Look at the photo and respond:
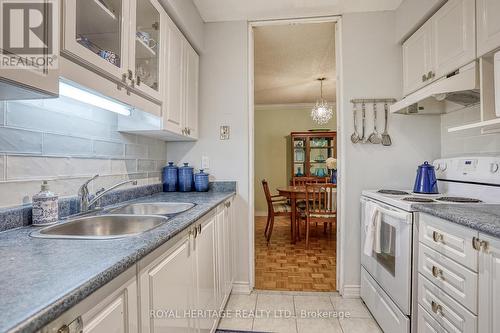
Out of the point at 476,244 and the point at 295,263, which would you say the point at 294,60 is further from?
the point at 476,244

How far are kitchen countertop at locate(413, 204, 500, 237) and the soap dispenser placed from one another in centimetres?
166

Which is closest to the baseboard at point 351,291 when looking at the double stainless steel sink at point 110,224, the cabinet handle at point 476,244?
Result: the cabinet handle at point 476,244

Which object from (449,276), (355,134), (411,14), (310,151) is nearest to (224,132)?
(355,134)

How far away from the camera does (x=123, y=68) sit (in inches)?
47.4

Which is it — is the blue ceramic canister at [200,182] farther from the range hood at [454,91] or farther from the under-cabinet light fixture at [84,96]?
the range hood at [454,91]

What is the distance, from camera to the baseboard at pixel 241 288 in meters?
2.24

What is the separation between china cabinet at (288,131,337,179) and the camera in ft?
17.2

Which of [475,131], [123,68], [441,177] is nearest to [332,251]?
[441,177]

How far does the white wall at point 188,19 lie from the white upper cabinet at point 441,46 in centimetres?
170

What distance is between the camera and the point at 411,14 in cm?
194

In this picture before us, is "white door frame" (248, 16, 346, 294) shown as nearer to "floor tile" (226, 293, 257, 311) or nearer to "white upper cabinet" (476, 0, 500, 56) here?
"floor tile" (226, 293, 257, 311)

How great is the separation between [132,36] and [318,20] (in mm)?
1625

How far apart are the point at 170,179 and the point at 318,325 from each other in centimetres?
159

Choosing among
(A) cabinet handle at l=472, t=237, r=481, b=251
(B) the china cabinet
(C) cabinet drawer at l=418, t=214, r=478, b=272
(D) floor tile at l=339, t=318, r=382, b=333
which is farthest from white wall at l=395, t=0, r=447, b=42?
(B) the china cabinet
